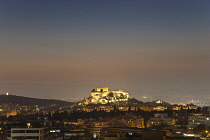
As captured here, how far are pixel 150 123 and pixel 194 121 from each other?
9.30 meters

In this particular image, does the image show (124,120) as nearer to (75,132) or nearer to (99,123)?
(99,123)

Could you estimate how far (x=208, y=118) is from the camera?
5005 inches

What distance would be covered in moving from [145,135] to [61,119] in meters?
114

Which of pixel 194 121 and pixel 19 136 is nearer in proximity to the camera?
pixel 19 136

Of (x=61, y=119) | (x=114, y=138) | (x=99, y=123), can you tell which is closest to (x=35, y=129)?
(x=114, y=138)

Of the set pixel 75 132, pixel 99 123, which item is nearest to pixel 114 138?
pixel 75 132

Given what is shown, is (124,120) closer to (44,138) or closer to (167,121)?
(167,121)

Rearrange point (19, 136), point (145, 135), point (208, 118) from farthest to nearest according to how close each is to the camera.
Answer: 1. point (208, 118)
2. point (19, 136)
3. point (145, 135)

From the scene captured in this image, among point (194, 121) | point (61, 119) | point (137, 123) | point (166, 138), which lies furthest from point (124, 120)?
point (166, 138)

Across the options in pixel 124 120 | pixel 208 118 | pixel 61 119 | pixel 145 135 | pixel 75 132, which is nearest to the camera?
pixel 145 135

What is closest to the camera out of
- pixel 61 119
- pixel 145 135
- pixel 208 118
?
pixel 145 135

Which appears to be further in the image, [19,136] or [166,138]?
[19,136]

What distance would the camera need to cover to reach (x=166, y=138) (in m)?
60.2

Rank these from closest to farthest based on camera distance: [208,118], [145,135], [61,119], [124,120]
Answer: [145,135] → [208,118] → [124,120] → [61,119]
